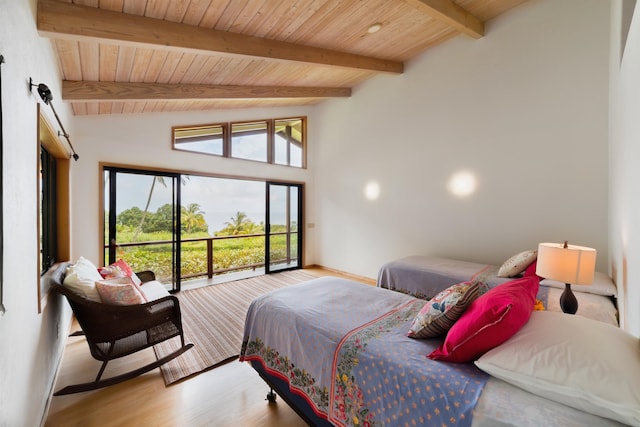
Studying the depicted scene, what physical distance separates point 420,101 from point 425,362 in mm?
4062

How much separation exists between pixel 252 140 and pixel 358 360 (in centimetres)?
471

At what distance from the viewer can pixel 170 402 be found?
1.91 metres

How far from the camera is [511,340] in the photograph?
111 cm

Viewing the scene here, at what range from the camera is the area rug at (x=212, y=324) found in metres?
2.35

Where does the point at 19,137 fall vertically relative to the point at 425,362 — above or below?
above

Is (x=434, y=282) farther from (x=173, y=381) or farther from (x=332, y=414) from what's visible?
(x=173, y=381)

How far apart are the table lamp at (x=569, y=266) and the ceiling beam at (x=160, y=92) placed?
386 cm

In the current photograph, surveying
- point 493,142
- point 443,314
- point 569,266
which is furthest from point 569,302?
point 493,142

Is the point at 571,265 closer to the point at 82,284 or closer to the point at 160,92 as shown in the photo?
the point at 82,284

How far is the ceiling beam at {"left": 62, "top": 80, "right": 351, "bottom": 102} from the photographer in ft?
8.84

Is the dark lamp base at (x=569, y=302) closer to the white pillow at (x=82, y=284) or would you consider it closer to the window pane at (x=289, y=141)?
the white pillow at (x=82, y=284)

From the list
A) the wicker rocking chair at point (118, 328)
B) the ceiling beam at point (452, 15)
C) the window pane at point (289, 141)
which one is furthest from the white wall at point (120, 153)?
the ceiling beam at point (452, 15)

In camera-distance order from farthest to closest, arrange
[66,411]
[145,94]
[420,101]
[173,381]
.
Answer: [420,101]
[145,94]
[173,381]
[66,411]

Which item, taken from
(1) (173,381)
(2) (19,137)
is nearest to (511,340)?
(1) (173,381)
